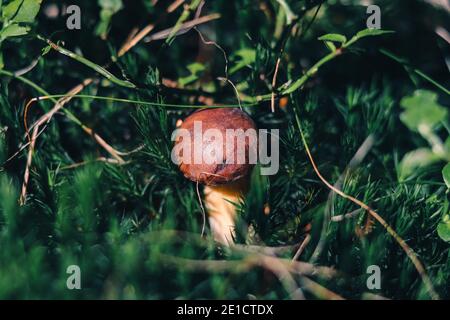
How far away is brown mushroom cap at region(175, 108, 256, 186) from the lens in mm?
1067

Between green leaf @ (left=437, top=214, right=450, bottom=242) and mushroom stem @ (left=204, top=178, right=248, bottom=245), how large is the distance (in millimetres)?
429

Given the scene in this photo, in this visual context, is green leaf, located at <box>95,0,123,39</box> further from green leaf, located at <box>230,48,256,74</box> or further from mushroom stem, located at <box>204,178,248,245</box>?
mushroom stem, located at <box>204,178,248,245</box>

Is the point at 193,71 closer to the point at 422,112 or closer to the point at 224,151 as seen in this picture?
the point at 224,151

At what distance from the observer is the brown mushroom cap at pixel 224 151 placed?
3.50ft

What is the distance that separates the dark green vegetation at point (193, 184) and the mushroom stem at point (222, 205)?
0.16ft

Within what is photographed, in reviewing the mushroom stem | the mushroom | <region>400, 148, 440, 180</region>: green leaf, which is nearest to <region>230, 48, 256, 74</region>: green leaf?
the mushroom

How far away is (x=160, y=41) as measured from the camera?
1441mm

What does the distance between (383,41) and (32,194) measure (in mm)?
1174

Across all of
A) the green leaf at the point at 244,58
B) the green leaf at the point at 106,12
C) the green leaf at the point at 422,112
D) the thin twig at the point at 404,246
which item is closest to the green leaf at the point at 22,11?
the green leaf at the point at 106,12

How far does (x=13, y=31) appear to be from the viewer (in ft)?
3.43

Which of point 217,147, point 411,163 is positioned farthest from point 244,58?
→ point 411,163

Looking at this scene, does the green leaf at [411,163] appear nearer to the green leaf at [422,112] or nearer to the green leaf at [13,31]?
the green leaf at [422,112]

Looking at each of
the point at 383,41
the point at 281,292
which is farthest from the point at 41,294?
the point at 383,41
